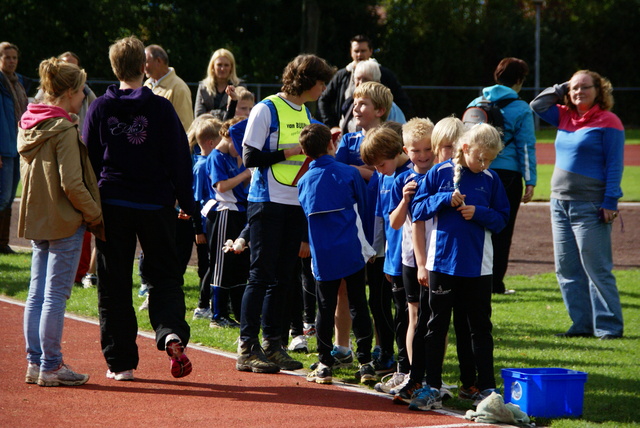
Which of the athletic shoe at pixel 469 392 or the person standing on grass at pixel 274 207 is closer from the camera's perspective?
the athletic shoe at pixel 469 392

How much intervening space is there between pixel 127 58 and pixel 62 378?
6.89 feet

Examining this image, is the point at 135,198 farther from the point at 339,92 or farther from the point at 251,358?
the point at 339,92

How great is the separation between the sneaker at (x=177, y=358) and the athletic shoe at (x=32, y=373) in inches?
34.5

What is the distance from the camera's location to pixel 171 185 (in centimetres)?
593

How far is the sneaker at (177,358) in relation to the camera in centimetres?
571

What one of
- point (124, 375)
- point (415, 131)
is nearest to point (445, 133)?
point (415, 131)

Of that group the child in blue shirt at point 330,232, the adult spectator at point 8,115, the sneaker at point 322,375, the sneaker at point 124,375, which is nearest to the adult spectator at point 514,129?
the child in blue shirt at point 330,232

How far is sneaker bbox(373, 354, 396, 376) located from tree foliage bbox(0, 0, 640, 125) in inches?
1261

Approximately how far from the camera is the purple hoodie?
5742 mm

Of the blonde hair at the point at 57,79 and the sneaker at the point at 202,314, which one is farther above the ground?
the blonde hair at the point at 57,79

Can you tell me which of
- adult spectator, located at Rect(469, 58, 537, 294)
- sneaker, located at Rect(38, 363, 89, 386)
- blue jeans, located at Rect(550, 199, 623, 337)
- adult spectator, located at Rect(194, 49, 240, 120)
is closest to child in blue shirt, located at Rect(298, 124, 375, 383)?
sneaker, located at Rect(38, 363, 89, 386)

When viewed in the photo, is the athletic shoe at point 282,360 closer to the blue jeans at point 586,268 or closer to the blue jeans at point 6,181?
the blue jeans at point 586,268

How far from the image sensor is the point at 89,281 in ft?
31.9

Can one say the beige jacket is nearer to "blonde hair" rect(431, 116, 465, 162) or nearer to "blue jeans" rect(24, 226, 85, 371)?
"blue jeans" rect(24, 226, 85, 371)
